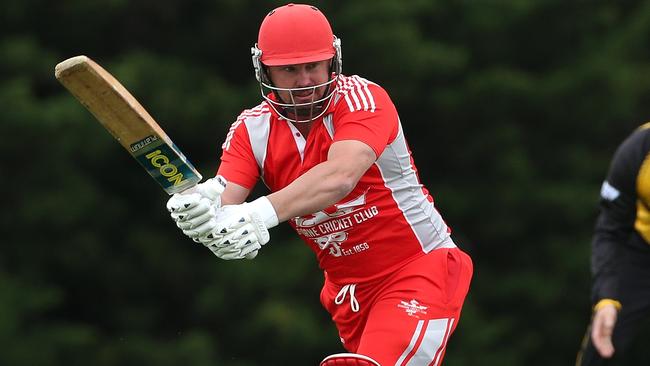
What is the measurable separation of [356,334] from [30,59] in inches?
282

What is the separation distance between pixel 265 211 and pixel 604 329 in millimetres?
1940

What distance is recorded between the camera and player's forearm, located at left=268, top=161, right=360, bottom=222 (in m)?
4.62

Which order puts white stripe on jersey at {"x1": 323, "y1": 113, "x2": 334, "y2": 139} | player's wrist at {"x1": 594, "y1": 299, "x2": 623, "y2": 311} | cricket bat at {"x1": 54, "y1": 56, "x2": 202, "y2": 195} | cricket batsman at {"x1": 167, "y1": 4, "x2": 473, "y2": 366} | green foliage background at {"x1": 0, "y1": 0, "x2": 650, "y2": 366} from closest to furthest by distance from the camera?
cricket bat at {"x1": 54, "y1": 56, "x2": 202, "y2": 195} → cricket batsman at {"x1": 167, "y1": 4, "x2": 473, "y2": 366} → white stripe on jersey at {"x1": 323, "y1": 113, "x2": 334, "y2": 139} → player's wrist at {"x1": 594, "y1": 299, "x2": 623, "y2": 311} → green foliage background at {"x1": 0, "y1": 0, "x2": 650, "y2": 366}

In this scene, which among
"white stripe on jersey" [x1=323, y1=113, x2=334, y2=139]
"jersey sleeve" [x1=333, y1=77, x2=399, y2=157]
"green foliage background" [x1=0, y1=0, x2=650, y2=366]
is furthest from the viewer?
"green foliage background" [x1=0, y1=0, x2=650, y2=366]

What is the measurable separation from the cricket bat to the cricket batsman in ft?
1.02

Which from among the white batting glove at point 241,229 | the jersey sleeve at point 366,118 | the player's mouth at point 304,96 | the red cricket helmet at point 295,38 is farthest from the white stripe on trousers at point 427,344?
Answer: the red cricket helmet at point 295,38

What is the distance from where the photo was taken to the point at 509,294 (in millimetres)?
14094

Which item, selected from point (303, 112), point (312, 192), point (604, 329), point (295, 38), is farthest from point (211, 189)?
point (604, 329)

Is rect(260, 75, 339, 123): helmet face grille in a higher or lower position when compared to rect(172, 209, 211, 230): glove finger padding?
higher

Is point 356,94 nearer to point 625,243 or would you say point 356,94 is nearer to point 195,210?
point 195,210

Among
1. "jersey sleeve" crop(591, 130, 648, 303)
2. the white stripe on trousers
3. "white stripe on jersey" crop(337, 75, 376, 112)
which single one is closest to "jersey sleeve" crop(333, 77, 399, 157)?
"white stripe on jersey" crop(337, 75, 376, 112)

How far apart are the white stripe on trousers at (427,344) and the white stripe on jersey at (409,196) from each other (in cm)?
32

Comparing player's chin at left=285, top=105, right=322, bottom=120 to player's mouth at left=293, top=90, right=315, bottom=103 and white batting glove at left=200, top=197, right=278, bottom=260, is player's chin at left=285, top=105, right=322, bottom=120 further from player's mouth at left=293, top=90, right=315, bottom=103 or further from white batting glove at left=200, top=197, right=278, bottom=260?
white batting glove at left=200, top=197, right=278, bottom=260

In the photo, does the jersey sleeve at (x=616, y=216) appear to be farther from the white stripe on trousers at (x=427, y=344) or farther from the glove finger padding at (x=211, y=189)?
the glove finger padding at (x=211, y=189)
